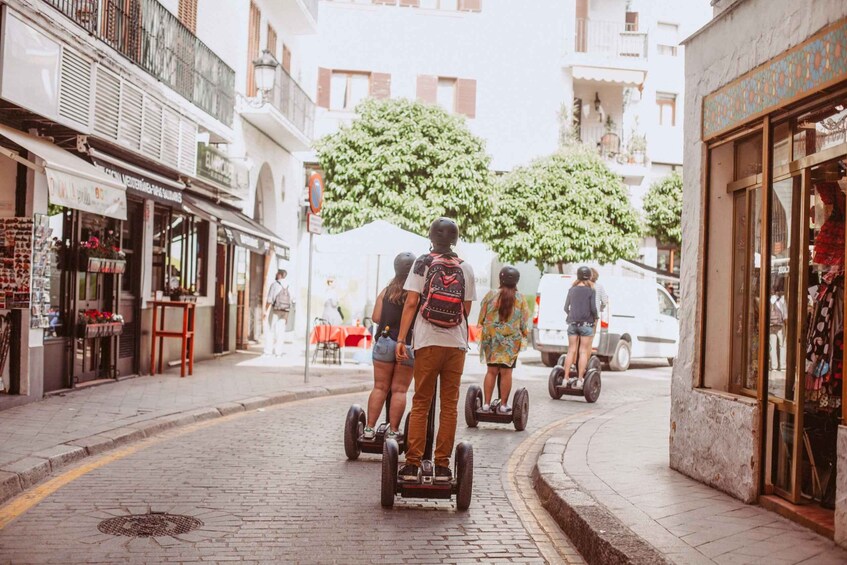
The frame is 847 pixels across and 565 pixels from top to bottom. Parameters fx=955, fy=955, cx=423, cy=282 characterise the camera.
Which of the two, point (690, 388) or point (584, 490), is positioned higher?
point (690, 388)

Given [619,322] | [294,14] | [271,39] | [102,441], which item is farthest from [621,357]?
[102,441]

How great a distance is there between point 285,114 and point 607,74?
1366 cm

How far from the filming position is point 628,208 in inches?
1103

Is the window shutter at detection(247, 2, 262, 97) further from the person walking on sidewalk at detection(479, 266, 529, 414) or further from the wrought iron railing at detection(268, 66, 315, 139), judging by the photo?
the person walking on sidewalk at detection(479, 266, 529, 414)

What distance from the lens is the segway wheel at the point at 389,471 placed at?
6.17 meters

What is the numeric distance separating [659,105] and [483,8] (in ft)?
25.7

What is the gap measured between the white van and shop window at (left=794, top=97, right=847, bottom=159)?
42.0 ft

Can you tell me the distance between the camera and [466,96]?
31828mm

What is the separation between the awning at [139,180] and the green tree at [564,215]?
47.9 feet

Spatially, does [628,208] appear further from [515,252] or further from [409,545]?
[409,545]

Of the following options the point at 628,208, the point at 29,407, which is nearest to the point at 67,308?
the point at 29,407

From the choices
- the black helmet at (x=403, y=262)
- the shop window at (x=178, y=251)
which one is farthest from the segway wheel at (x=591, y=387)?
the shop window at (x=178, y=251)

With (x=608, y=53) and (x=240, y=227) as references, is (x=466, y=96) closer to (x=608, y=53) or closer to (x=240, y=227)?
(x=608, y=53)

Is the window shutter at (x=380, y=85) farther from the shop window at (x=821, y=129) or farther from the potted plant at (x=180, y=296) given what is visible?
the shop window at (x=821, y=129)
